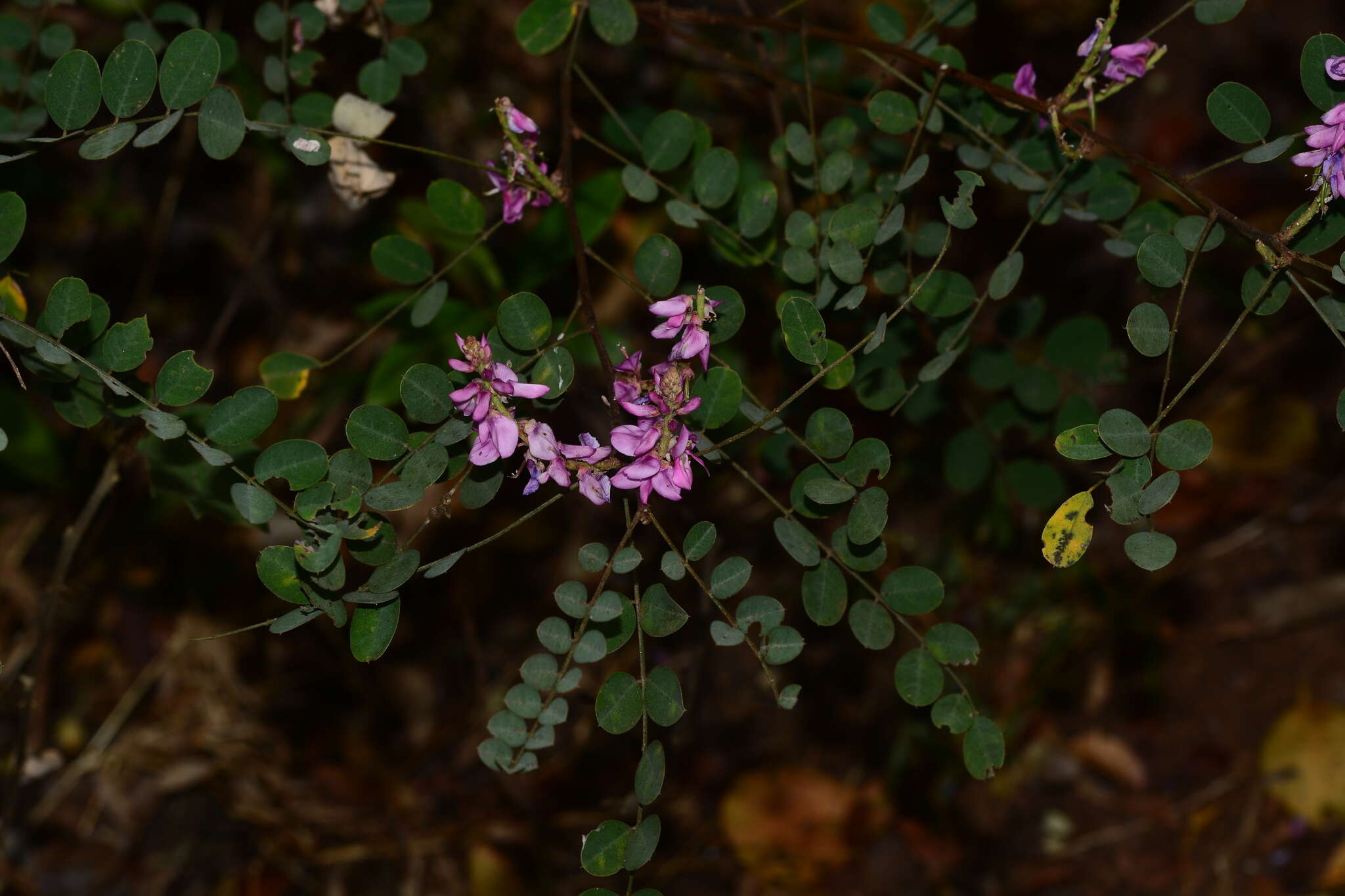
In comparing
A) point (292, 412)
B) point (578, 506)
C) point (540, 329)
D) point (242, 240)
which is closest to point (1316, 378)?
point (578, 506)

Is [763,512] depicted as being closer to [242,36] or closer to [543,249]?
[543,249]

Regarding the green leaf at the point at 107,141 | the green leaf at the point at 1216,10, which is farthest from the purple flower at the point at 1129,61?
the green leaf at the point at 107,141

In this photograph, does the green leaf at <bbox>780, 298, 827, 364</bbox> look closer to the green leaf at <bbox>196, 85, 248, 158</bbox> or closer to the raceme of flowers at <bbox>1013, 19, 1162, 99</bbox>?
the raceme of flowers at <bbox>1013, 19, 1162, 99</bbox>

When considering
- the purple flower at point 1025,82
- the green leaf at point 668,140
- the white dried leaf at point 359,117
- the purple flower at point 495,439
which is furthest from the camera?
the white dried leaf at point 359,117

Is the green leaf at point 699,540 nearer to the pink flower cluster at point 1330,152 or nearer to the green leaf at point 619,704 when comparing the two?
the green leaf at point 619,704

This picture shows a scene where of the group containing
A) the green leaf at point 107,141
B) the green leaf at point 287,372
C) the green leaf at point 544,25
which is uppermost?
the green leaf at point 544,25

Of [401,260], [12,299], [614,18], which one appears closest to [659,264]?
[614,18]
